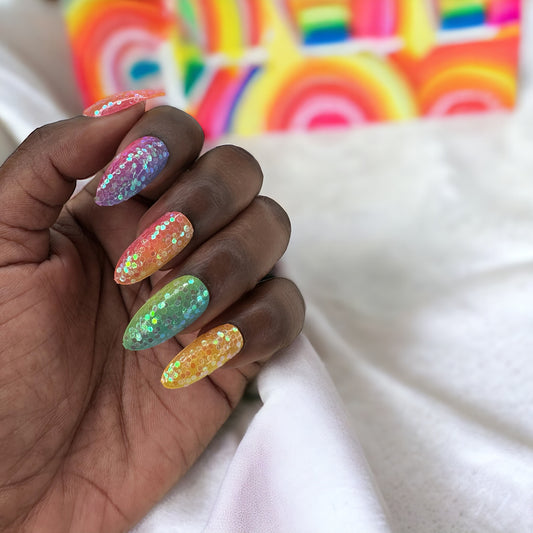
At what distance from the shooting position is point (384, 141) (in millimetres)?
1152

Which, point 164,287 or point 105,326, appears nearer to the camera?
point 164,287

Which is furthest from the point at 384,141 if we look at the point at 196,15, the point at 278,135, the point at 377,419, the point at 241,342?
the point at 241,342

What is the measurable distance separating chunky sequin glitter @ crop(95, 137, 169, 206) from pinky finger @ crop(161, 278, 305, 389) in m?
0.12

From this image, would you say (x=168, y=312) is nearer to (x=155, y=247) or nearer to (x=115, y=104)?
(x=155, y=247)

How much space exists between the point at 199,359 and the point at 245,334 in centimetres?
4

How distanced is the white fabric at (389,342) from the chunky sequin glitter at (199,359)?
0.09 m

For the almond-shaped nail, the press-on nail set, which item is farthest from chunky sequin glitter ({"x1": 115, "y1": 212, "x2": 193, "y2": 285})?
the almond-shaped nail

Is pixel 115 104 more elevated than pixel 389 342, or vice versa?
pixel 115 104

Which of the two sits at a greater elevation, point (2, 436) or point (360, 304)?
point (2, 436)

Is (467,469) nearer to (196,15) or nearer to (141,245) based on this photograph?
(141,245)

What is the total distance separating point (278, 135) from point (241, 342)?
73cm

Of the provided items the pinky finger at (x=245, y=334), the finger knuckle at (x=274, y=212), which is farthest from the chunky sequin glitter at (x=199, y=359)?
the finger knuckle at (x=274, y=212)

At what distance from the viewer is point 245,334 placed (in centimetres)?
52

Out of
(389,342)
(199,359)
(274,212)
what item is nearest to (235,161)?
(274,212)
